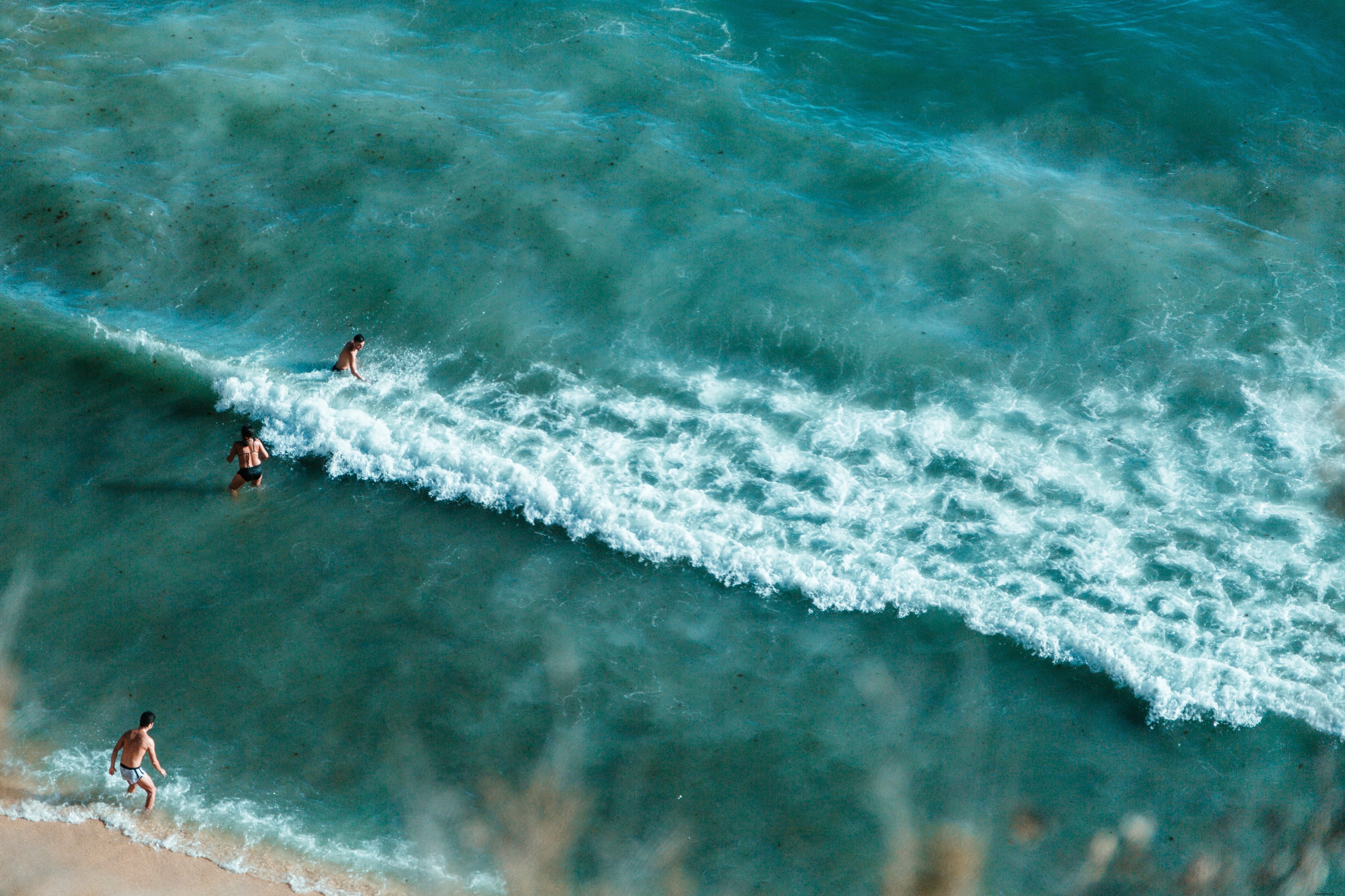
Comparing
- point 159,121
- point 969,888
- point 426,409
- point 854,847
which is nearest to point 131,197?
point 159,121

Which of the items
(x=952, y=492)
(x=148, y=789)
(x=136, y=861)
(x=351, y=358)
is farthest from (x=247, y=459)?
(x=952, y=492)

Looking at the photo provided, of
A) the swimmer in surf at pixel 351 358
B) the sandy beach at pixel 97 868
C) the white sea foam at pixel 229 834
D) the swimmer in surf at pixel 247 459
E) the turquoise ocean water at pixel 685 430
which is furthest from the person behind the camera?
the swimmer in surf at pixel 351 358

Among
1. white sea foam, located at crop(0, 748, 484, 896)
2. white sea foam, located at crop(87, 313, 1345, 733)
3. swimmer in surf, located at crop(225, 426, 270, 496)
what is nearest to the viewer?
white sea foam, located at crop(0, 748, 484, 896)

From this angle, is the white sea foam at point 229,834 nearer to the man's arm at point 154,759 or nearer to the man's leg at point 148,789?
the man's leg at point 148,789

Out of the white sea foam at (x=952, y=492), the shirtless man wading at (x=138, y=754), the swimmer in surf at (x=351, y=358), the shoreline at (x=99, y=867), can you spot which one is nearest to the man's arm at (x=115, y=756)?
the shirtless man wading at (x=138, y=754)

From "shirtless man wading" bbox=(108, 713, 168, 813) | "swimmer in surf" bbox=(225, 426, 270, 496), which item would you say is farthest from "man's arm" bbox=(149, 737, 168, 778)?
"swimmer in surf" bbox=(225, 426, 270, 496)

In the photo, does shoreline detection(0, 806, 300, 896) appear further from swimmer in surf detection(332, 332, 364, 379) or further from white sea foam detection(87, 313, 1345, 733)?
swimmer in surf detection(332, 332, 364, 379)
